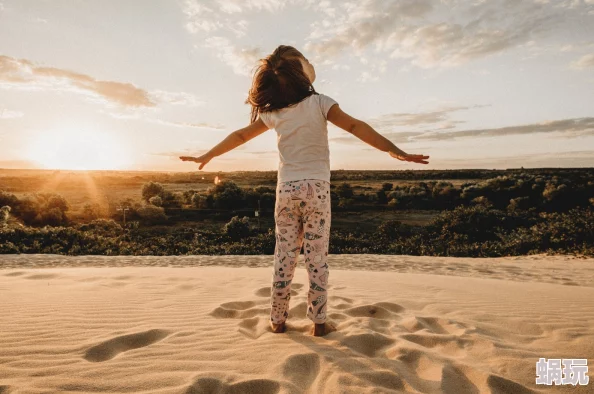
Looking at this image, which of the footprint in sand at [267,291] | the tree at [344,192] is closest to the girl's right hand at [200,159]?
the footprint in sand at [267,291]

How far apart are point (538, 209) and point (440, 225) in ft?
28.1

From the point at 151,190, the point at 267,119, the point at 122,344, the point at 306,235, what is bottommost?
the point at 122,344

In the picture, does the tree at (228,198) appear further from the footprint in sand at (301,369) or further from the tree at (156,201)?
the footprint in sand at (301,369)

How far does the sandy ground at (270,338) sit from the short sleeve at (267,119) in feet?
5.22

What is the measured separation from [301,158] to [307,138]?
6.0 inches

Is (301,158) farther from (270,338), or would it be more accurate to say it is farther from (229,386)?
(229,386)

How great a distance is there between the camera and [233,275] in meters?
6.61

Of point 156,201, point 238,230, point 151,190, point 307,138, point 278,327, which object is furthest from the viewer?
point 151,190

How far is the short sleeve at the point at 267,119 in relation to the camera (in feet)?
10.4

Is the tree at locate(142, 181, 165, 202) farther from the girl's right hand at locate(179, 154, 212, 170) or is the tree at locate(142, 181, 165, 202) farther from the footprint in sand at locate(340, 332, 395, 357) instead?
the footprint in sand at locate(340, 332, 395, 357)

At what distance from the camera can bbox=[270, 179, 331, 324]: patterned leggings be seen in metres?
2.99

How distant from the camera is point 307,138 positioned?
303cm

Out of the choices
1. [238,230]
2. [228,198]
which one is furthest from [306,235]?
[228,198]

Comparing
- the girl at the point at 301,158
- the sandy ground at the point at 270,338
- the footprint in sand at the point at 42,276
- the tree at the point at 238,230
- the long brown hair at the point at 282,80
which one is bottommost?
the tree at the point at 238,230
